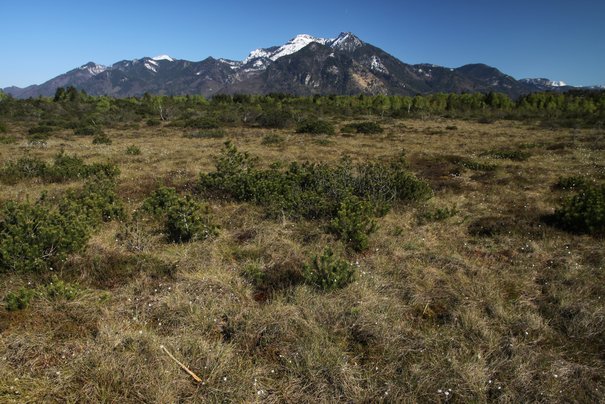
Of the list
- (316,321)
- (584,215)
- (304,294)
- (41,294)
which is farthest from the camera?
(584,215)

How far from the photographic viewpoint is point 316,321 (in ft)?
14.6

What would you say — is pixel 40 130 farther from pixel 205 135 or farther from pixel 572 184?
pixel 572 184

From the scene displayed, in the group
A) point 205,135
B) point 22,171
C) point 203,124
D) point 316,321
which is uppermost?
point 203,124

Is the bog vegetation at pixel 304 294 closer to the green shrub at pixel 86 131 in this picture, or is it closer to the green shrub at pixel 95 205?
the green shrub at pixel 95 205

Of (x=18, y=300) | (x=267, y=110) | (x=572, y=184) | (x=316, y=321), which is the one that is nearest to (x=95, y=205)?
(x=18, y=300)

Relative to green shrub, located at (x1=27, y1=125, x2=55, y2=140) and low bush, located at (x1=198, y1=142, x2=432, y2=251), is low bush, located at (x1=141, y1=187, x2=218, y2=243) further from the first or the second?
green shrub, located at (x1=27, y1=125, x2=55, y2=140)

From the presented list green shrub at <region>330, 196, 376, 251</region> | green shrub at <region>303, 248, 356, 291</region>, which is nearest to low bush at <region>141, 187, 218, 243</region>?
green shrub at <region>330, 196, 376, 251</region>

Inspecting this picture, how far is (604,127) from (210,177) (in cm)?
3879

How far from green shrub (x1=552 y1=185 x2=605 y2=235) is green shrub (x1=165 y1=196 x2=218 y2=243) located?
296 inches

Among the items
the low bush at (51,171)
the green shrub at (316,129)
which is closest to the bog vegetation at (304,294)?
the low bush at (51,171)

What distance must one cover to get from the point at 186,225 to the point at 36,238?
2372mm

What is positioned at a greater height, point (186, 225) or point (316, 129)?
point (316, 129)

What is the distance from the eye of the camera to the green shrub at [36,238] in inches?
213

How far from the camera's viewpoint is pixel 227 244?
277 inches
